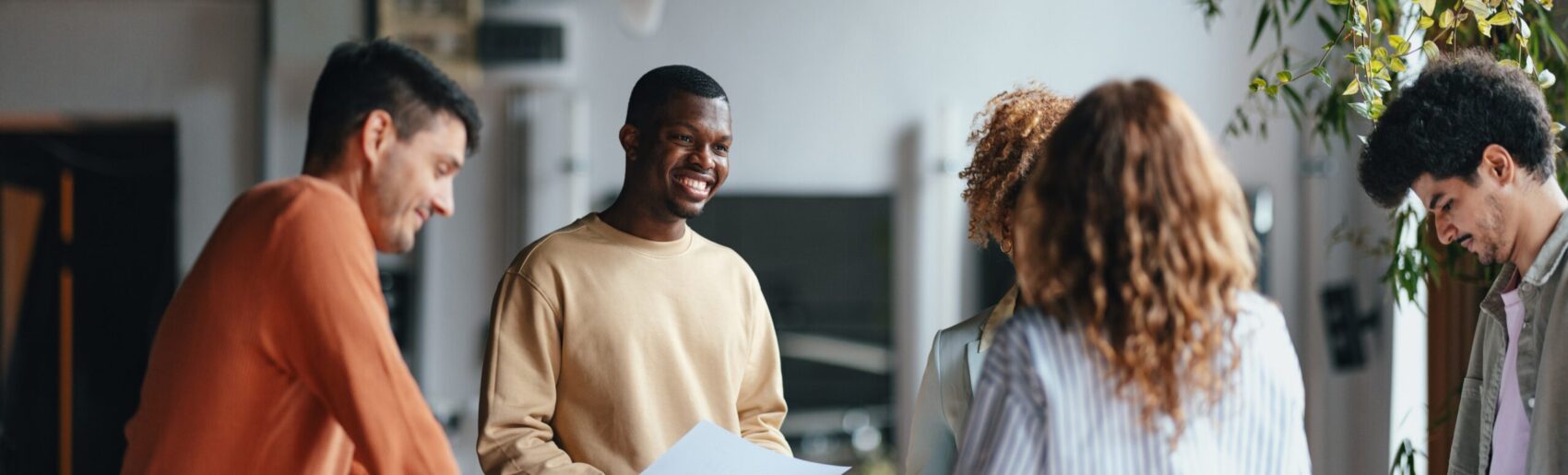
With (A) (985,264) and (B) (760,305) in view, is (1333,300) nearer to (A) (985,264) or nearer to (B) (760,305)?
(A) (985,264)

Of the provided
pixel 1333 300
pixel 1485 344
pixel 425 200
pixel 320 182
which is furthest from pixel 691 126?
pixel 1333 300

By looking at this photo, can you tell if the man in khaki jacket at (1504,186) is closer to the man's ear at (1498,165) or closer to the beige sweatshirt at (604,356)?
the man's ear at (1498,165)

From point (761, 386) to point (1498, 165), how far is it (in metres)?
0.99

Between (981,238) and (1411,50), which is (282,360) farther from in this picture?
(1411,50)

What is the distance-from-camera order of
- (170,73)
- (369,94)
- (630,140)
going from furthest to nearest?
(170,73) → (630,140) → (369,94)

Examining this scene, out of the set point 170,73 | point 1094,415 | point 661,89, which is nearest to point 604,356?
point 661,89

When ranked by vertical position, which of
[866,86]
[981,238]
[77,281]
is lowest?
[77,281]

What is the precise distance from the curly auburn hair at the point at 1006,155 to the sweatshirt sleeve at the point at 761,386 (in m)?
0.35

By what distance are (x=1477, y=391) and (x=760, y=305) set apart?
100 cm

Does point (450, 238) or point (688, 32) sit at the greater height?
point (688, 32)

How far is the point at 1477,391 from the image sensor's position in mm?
1800

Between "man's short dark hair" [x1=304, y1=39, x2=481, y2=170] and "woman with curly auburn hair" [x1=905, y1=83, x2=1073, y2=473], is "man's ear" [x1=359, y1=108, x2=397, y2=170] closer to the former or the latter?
"man's short dark hair" [x1=304, y1=39, x2=481, y2=170]

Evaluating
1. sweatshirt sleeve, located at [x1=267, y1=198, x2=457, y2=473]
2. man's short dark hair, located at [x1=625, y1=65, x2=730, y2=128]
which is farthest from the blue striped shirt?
man's short dark hair, located at [x1=625, y1=65, x2=730, y2=128]

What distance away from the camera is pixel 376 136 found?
135cm
